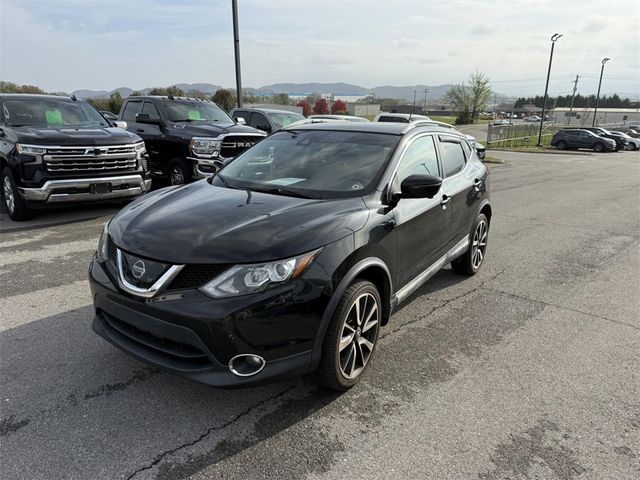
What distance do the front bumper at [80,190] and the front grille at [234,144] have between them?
198 cm

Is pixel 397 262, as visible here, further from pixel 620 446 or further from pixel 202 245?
pixel 620 446

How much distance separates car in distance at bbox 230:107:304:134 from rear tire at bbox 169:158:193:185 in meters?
3.68

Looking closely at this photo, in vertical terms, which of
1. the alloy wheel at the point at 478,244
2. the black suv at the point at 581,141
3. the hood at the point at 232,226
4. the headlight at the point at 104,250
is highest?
the hood at the point at 232,226

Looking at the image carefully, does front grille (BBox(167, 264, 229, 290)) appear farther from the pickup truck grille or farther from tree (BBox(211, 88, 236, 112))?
tree (BBox(211, 88, 236, 112))

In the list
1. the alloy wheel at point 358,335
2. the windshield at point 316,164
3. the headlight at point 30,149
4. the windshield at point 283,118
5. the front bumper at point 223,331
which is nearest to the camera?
the front bumper at point 223,331

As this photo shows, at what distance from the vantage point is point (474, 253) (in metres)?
5.59

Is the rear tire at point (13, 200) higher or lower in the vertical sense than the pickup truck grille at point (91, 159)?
lower

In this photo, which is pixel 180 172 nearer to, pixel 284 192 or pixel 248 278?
pixel 284 192

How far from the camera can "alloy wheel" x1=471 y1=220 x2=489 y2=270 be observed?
553 cm

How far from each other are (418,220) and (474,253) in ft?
6.69

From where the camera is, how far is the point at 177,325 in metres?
2.58

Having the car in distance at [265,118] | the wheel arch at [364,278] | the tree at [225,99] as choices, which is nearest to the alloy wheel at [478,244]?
the wheel arch at [364,278]

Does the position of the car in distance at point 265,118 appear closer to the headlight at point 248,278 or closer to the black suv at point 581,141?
the headlight at point 248,278

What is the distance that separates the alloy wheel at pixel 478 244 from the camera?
5.53 m
